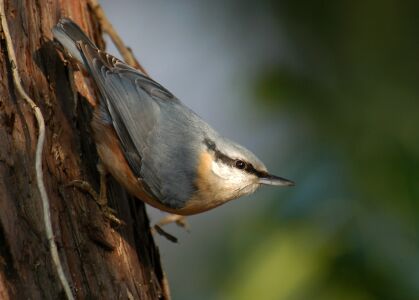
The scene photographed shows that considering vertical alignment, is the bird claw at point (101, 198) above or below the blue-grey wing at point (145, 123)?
below

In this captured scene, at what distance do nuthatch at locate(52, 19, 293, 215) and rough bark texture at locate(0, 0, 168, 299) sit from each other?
0.09 metres

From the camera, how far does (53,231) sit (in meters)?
2.56

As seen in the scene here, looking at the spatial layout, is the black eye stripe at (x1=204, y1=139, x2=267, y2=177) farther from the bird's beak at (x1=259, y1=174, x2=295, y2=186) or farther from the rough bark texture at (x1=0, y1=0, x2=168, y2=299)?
the rough bark texture at (x1=0, y1=0, x2=168, y2=299)

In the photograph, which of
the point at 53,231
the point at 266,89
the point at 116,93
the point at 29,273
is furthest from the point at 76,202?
the point at 266,89

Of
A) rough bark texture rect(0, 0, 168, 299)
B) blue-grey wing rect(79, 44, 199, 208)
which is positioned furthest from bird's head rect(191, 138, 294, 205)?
rough bark texture rect(0, 0, 168, 299)

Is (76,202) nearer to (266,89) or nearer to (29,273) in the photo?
(29,273)

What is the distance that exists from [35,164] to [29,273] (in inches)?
15.8

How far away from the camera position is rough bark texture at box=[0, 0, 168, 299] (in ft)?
7.93

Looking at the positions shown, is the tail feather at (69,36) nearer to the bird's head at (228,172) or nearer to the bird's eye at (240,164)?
the bird's head at (228,172)

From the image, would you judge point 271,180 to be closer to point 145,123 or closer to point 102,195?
point 145,123

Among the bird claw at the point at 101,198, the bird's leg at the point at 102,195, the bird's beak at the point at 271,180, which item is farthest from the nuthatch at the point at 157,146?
the bird claw at the point at 101,198

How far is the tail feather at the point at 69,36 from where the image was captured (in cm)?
312

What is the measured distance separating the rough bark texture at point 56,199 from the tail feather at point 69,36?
0.06 metres

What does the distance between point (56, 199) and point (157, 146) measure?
0.80 metres
